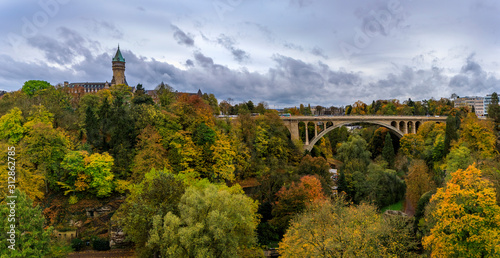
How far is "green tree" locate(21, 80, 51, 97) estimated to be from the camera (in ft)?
135

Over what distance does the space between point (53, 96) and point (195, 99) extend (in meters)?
18.7

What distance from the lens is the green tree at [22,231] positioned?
1556cm

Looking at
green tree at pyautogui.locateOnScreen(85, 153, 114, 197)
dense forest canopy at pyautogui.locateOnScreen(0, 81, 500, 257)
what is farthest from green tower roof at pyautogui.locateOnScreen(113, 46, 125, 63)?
green tree at pyautogui.locateOnScreen(85, 153, 114, 197)

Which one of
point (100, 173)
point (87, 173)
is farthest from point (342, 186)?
point (87, 173)

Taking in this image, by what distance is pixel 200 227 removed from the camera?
15.7 meters

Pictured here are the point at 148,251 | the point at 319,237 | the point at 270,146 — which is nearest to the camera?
the point at 319,237

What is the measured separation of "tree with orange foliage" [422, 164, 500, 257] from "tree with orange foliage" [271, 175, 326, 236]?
34.6ft

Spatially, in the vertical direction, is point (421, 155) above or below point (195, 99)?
below

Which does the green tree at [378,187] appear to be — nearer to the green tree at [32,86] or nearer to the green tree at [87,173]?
the green tree at [87,173]

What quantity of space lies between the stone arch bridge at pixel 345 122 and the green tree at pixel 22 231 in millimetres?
36300

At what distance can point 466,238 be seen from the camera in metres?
14.7

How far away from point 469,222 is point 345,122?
39549 mm

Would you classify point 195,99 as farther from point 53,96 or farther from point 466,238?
point 466,238

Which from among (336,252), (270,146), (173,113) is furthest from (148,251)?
(270,146)
